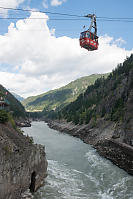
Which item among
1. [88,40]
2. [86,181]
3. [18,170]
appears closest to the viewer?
[18,170]

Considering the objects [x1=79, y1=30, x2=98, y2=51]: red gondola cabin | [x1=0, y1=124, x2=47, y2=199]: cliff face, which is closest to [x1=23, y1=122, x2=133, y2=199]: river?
[x1=0, y1=124, x2=47, y2=199]: cliff face

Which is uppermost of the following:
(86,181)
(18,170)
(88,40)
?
(88,40)

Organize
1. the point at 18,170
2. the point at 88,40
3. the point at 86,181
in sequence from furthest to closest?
the point at 86,181
the point at 88,40
the point at 18,170

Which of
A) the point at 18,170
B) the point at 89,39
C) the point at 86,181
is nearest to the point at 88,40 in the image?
the point at 89,39

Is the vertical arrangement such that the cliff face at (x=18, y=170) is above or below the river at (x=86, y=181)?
above

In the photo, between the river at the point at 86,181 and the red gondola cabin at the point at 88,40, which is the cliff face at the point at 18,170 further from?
the red gondola cabin at the point at 88,40

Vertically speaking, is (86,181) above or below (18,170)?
below

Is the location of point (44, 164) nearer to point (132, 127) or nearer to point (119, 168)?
point (119, 168)

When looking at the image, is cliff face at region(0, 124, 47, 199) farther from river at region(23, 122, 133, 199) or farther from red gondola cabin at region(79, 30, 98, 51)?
red gondola cabin at region(79, 30, 98, 51)

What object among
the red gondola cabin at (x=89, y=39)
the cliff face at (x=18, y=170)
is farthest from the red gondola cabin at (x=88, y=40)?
the cliff face at (x=18, y=170)

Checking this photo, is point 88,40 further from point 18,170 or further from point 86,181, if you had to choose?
point 86,181

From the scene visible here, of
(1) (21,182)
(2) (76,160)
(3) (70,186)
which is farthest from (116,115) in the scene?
(1) (21,182)

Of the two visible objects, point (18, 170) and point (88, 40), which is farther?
point (88, 40)

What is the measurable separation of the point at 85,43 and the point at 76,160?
2575cm
